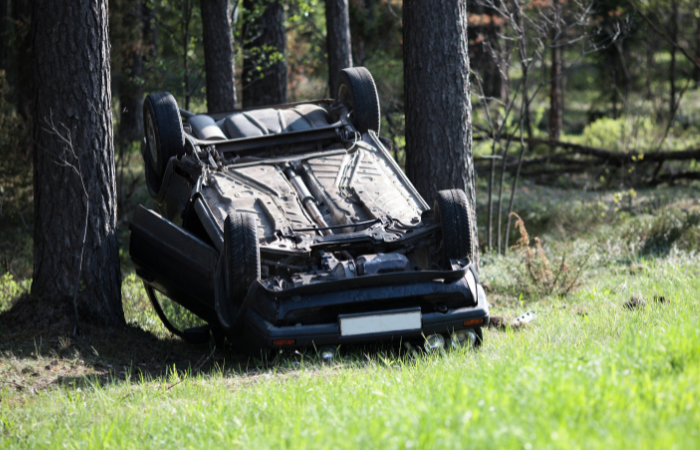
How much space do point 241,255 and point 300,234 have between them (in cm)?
64

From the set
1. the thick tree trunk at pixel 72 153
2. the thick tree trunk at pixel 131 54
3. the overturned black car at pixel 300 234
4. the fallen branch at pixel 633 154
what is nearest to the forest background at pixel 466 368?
the overturned black car at pixel 300 234

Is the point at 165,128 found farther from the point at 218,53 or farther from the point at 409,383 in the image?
the point at 218,53

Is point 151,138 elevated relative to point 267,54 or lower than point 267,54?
lower

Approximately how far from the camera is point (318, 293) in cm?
433

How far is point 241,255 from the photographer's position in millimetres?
4367

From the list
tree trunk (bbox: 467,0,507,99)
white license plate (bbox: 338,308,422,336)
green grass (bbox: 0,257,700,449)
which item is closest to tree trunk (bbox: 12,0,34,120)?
green grass (bbox: 0,257,700,449)

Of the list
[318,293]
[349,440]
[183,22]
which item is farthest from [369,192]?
[183,22]

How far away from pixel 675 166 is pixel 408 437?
39.8ft

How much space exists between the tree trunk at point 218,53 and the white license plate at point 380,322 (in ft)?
21.3

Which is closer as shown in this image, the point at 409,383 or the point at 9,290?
the point at 409,383

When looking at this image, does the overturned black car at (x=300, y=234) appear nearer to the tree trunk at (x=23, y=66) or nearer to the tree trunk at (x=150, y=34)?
the tree trunk at (x=23, y=66)

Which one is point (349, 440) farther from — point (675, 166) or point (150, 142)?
point (675, 166)

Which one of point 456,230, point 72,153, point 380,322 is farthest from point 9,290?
point 456,230

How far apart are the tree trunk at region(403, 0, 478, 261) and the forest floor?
1275mm
